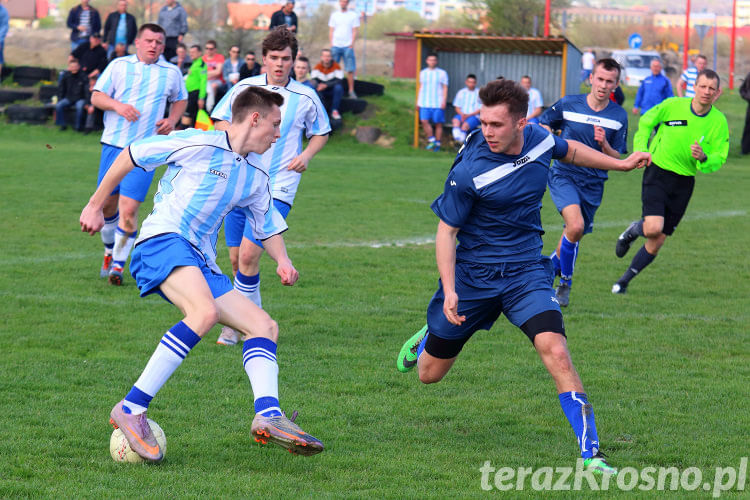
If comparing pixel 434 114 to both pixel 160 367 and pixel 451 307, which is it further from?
pixel 160 367

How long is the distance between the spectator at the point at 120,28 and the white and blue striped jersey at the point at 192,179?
1712cm

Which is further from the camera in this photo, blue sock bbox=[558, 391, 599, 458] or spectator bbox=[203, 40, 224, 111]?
spectator bbox=[203, 40, 224, 111]

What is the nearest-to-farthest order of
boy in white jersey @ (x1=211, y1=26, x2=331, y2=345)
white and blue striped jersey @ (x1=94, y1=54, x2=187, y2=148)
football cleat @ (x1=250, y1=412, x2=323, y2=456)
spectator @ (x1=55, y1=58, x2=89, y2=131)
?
football cleat @ (x1=250, y1=412, x2=323, y2=456) < boy in white jersey @ (x1=211, y1=26, x2=331, y2=345) < white and blue striped jersey @ (x1=94, y1=54, x2=187, y2=148) < spectator @ (x1=55, y1=58, x2=89, y2=131)

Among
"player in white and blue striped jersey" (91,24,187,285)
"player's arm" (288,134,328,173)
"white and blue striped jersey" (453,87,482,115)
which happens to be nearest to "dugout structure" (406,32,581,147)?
"white and blue striped jersey" (453,87,482,115)

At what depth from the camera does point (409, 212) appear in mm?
14242

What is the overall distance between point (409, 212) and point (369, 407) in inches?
342

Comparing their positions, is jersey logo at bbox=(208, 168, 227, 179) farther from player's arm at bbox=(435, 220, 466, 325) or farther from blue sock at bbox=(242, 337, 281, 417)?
player's arm at bbox=(435, 220, 466, 325)

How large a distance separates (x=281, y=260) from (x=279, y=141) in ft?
8.33

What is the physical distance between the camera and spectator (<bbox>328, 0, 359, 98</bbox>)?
2264 centimetres

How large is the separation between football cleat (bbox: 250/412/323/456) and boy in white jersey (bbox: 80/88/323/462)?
0.13m

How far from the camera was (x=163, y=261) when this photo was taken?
15.7 feet

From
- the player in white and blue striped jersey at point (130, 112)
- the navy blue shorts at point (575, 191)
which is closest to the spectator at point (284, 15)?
the player in white and blue striped jersey at point (130, 112)

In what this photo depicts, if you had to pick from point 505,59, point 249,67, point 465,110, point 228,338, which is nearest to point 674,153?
point 228,338

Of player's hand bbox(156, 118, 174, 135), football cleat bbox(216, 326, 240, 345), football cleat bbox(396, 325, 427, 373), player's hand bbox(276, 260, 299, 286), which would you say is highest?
player's hand bbox(156, 118, 174, 135)
